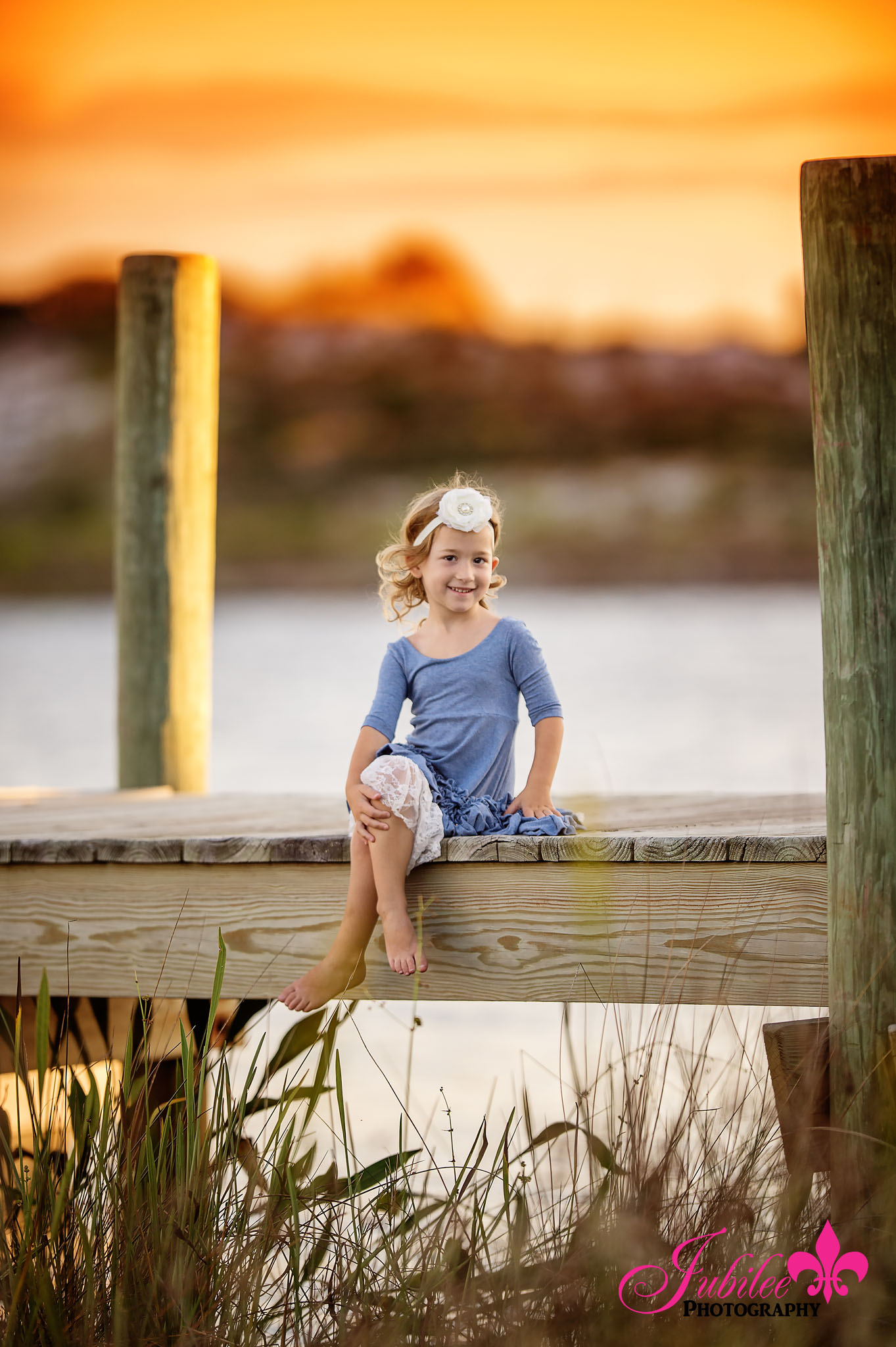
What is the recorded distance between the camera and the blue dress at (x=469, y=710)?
2971mm

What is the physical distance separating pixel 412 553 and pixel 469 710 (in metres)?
0.40

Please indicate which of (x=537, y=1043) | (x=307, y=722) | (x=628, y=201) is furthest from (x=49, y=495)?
(x=537, y=1043)

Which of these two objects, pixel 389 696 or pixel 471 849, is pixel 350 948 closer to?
pixel 471 849

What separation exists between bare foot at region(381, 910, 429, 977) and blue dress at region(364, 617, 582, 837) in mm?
294

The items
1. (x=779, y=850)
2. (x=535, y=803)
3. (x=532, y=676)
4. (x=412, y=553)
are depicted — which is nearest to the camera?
(x=779, y=850)

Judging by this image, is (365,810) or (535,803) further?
(535,803)

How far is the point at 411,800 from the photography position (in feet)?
8.97

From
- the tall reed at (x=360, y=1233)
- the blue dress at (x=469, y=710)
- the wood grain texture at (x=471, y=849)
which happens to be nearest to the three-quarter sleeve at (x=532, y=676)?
the blue dress at (x=469, y=710)

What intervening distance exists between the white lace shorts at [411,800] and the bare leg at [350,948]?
3.0 inches

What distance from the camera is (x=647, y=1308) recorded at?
2.00m

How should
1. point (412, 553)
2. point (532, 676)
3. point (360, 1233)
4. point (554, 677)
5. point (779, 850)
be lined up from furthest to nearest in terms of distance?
point (554, 677) → point (412, 553) → point (532, 676) → point (779, 850) → point (360, 1233)

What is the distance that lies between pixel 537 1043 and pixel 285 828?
5.43 m

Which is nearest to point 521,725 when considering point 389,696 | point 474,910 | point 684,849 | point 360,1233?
point 389,696

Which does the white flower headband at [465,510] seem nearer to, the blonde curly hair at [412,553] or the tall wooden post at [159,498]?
the blonde curly hair at [412,553]
